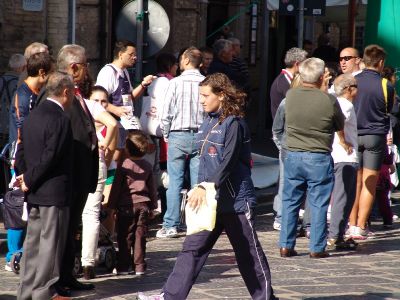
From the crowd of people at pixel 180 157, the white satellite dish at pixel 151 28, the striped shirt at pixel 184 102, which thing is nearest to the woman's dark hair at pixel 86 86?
the crowd of people at pixel 180 157

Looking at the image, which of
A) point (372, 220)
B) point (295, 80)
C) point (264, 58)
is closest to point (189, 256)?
point (295, 80)

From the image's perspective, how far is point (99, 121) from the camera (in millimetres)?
10289

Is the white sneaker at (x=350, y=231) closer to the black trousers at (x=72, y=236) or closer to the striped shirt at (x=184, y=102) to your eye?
the striped shirt at (x=184, y=102)

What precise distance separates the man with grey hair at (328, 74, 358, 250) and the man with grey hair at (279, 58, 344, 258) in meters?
0.65

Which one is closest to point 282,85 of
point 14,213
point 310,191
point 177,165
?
point 177,165

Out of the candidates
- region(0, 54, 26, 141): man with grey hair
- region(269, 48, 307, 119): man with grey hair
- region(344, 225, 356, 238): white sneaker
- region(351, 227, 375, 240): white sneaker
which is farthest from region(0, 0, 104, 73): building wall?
region(351, 227, 375, 240): white sneaker

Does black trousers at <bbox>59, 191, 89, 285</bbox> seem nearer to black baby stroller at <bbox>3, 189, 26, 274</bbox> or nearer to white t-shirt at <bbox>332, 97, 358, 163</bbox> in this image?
black baby stroller at <bbox>3, 189, 26, 274</bbox>

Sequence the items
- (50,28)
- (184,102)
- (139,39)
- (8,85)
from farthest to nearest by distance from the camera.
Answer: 1. (50,28)
2. (139,39)
3. (8,85)
4. (184,102)

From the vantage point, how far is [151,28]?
14461 mm

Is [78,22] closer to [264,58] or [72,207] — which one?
[264,58]

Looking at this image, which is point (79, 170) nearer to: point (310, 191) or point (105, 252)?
point (105, 252)

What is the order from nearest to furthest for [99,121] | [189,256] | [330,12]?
[189,256] → [99,121] → [330,12]

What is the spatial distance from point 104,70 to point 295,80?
6.37 feet

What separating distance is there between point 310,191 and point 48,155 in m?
3.66
